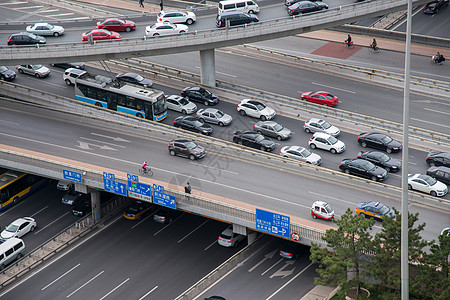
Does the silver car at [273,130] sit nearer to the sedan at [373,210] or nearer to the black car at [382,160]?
the black car at [382,160]

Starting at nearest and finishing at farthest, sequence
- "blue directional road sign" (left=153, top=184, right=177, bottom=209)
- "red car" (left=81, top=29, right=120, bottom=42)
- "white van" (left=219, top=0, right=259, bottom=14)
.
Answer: "blue directional road sign" (left=153, top=184, right=177, bottom=209) → "red car" (left=81, top=29, right=120, bottom=42) → "white van" (left=219, top=0, right=259, bottom=14)

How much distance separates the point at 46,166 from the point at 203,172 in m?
14.5

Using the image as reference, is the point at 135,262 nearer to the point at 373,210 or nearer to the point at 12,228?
the point at 12,228

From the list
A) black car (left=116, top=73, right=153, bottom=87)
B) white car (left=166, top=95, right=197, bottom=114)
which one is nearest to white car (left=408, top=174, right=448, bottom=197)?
white car (left=166, top=95, right=197, bottom=114)

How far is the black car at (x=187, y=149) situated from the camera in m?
71.9

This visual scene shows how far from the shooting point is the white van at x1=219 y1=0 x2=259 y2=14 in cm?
8369

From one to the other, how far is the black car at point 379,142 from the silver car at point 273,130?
734 cm

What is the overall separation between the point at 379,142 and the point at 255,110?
1395cm

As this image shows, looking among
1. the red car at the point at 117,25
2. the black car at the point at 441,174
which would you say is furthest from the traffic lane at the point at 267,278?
the red car at the point at 117,25

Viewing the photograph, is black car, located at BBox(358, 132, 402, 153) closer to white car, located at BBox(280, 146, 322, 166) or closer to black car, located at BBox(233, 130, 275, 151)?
white car, located at BBox(280, 146, 322, 166)

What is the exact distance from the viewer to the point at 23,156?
71.4 metres

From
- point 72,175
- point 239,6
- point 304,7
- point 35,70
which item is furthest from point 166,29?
point 72,175

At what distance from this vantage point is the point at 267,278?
6247 cm

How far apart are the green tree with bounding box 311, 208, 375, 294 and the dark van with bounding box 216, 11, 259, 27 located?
32.9m
